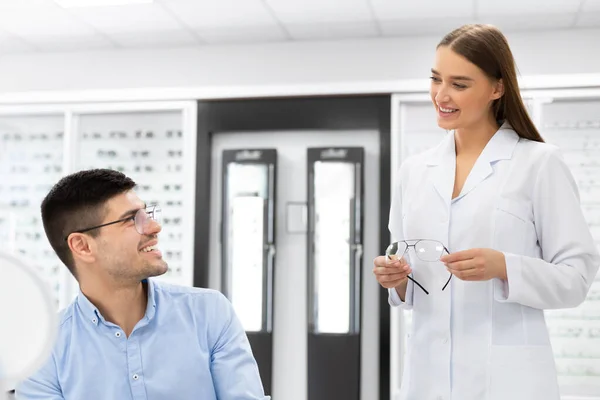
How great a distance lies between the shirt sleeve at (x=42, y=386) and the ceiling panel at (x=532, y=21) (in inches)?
151

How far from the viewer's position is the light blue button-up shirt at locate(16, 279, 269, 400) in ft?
5.88

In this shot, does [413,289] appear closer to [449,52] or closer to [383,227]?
[449,52]

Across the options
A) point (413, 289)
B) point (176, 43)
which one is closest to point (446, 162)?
point (413, 289)

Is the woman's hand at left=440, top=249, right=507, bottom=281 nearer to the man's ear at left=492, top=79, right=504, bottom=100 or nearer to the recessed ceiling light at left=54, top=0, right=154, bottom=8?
the man's ear at left=492, top=79, right=504, bottom=100

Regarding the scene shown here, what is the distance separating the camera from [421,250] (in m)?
1.77

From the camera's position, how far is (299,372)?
4.09m

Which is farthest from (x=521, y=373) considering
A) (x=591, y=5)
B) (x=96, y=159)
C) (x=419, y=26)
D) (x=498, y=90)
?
(x=419, y=26)

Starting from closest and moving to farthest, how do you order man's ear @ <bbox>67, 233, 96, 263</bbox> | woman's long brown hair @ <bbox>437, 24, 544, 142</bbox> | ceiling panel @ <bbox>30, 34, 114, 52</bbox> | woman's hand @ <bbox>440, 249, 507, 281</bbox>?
woman's hand @ <bbox>440, 249, 507, 281</bbox>
woman's long brown hair @ <bbox>437, 24, 544, 142</bbox>
man's ear @ <bbox>67, 233, 96, 263</bbox>
ceiling panel @ <bbox>30, 34, 114, 52</bbox>

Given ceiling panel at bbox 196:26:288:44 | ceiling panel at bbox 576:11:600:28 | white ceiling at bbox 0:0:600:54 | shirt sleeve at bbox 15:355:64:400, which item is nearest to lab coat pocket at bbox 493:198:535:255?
shirt sleeve at bbox 15:355:64:400

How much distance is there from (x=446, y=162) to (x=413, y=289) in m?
0.33

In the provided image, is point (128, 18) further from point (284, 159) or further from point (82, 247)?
point (82, 247)

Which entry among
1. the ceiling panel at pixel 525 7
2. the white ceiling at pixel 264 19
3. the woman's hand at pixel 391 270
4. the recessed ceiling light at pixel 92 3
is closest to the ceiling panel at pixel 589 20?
the white ceiling at pixel 264 19

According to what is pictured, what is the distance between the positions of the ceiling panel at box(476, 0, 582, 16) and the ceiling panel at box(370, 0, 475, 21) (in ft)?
0.31

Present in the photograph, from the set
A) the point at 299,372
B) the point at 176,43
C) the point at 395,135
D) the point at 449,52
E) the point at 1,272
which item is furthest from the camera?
the point at 176,43
